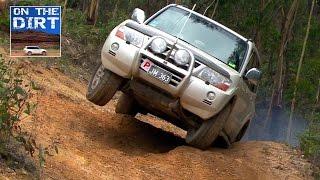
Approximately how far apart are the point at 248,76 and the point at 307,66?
53.5 ft

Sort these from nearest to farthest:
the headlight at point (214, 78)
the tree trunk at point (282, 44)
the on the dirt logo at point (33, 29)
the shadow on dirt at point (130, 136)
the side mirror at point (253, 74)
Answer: the on the dirt logo at point (33, 29)
the headlight at point (214, 78)
the shadow on dirt at point (130, 136)
the side mirror at point (253, 74)
the tree trunk at point (282, 44)

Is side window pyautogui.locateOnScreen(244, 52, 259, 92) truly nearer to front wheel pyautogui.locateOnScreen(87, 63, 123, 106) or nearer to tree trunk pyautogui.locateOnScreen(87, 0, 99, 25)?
front wheel pyautogui.locateOnScreen(87, 63, 123, 106)

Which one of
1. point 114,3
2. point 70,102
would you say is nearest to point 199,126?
point 70,102

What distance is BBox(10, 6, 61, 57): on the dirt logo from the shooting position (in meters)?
6.12

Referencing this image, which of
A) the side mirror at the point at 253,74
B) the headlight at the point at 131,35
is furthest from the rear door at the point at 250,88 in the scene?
the headlight at the point at 131,35

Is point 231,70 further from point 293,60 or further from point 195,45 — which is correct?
point 293,60

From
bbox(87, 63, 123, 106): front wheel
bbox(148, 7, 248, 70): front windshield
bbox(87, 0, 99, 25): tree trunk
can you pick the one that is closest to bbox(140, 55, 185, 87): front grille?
bbox(87, 63, 123, 106): front wheel

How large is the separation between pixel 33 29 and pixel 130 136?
313cm

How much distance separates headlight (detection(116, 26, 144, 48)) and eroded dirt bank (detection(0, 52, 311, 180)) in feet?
4.28

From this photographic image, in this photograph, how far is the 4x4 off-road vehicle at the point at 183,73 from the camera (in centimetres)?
751

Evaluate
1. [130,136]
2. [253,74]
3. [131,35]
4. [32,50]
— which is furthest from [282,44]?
[32,50]

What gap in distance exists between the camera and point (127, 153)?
775 centimetres

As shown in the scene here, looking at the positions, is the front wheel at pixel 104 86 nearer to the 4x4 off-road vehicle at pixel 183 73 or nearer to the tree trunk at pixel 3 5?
the 4x4 off-road vehicle at pixel 183 73

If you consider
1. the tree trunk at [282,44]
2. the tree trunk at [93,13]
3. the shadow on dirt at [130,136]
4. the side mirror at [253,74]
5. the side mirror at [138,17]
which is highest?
the side mirror at [138,17]
